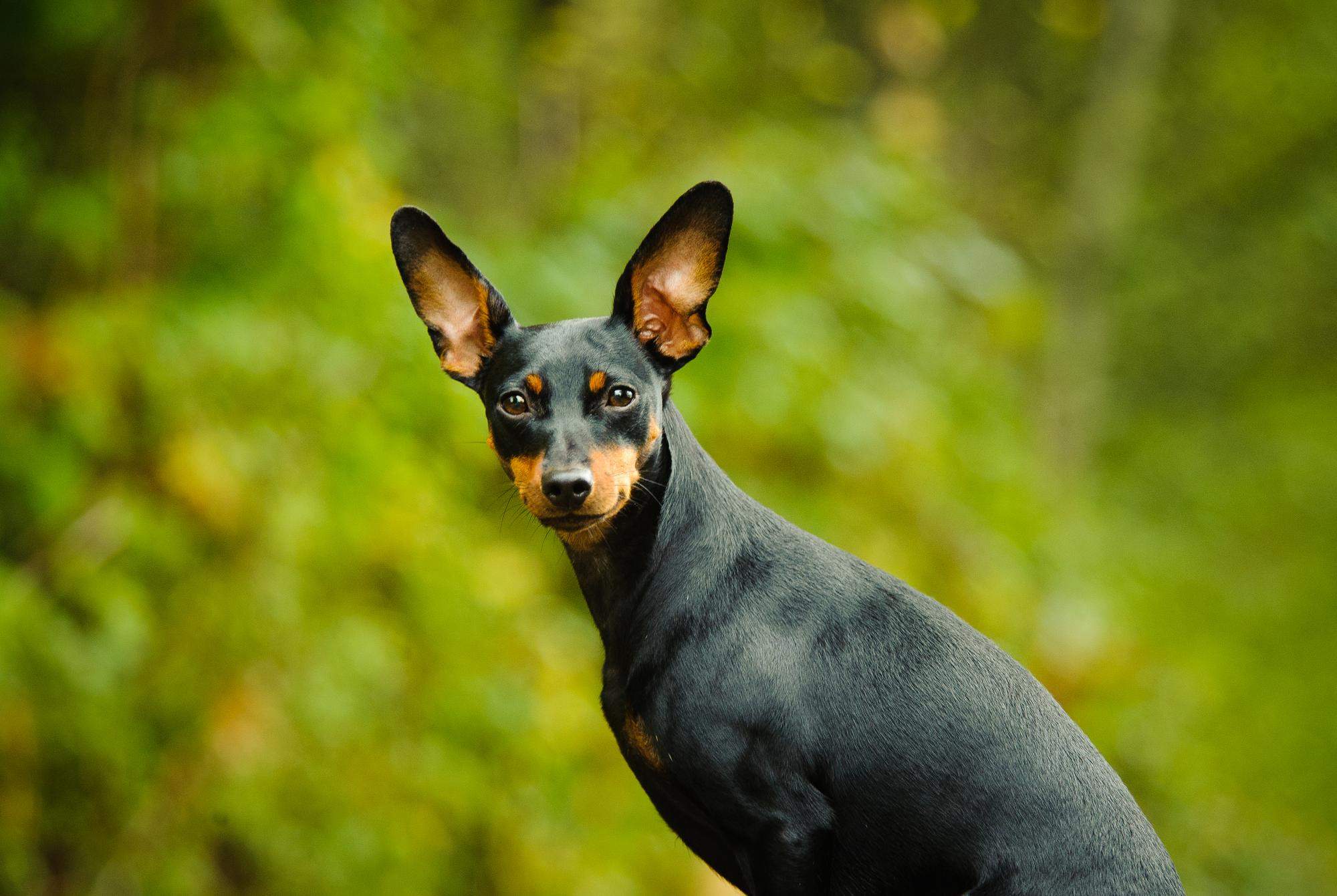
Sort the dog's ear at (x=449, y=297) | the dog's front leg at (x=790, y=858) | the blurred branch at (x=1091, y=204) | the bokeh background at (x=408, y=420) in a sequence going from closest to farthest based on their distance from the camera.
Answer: the dog's front leg at (x=790, y=858), the dog's ear at (x=449, y=297), the bokeh background at (x=408, y=420), the blurred branch at (x=1091, y=204)

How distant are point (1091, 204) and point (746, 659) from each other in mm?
9968

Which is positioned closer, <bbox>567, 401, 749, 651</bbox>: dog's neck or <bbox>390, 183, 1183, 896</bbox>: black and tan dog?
<bbox>390, 183, 1183, 896</bbox>: black and tan dog

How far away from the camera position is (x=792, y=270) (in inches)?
258

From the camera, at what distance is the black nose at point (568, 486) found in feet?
5.78

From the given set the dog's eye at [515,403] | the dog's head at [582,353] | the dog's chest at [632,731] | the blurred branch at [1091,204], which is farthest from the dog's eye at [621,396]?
the blurred branch at [1091,204]

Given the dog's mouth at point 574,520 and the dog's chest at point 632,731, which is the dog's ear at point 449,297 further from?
the dog's chest at point 632,731

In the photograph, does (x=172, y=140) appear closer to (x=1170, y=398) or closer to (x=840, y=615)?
(x=840, y=615)

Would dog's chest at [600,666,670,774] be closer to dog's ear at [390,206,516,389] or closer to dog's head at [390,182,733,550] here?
dog's head at [390,182,733,550]

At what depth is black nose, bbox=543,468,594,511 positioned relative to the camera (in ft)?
5.78

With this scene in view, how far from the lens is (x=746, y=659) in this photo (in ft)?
5.86

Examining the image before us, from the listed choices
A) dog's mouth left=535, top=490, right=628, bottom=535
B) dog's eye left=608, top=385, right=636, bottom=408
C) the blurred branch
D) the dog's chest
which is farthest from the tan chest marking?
the blurred branch

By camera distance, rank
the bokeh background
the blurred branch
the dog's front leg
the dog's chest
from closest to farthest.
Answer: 1. the dog's front leg
2. the dog's chest
3. the bokeh background
4. the blurred branch

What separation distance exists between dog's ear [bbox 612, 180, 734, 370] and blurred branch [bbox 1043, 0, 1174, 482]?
9050 millimetres

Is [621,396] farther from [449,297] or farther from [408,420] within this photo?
[408,420]
